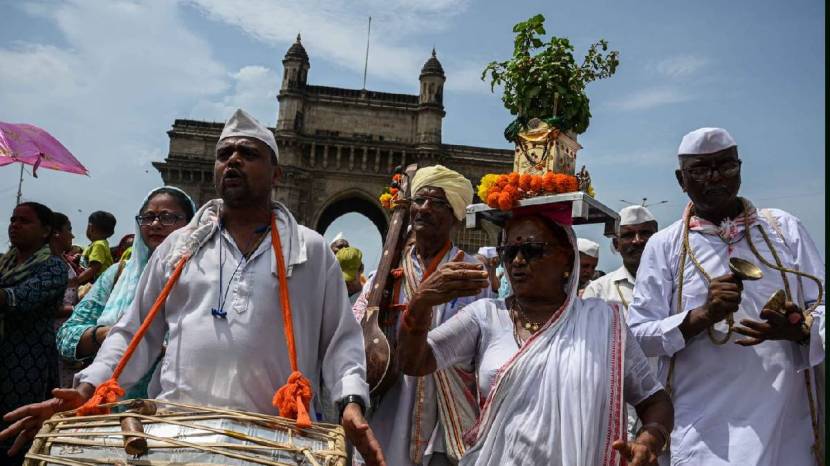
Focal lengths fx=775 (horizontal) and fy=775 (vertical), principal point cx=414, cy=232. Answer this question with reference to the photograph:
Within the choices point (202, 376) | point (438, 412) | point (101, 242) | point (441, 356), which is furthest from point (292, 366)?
point (101, 242)

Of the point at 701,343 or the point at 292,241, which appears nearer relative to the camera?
the point at 292,241

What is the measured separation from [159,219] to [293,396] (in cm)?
202

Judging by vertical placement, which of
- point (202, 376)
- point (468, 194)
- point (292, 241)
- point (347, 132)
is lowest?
point (202, 376)

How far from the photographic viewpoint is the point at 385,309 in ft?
14.8

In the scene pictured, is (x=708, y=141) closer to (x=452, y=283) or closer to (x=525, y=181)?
(x=525, y=181)

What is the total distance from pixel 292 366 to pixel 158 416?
61 cm

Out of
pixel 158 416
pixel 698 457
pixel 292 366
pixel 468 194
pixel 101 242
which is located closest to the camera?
pixel 158 416

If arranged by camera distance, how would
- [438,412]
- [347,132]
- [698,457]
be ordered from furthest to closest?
1. [347,132]
2. [438,412]
3. [698,457]

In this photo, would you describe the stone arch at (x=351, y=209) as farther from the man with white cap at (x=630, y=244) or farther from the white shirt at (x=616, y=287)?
the man with white cap at (x=630, y=244)

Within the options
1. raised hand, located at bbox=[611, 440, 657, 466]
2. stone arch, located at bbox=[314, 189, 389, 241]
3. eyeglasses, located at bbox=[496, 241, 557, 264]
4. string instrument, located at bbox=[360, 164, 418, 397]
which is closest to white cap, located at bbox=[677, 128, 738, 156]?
eyeglasses, located at bbox=[496, 241, 557, 264]

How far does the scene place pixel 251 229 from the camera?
315 centimetres

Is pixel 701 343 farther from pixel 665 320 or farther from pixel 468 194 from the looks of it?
pixel 468 194

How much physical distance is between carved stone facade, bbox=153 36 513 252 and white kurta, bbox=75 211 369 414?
37024 millimetres

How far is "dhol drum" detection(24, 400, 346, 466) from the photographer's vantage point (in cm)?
210
